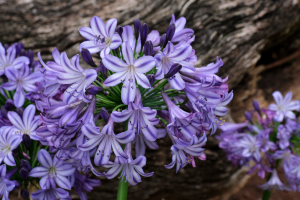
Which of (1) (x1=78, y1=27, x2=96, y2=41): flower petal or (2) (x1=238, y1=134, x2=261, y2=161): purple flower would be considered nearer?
(1) (x1=78, y1=27, x2=96, y2=41): flower petal

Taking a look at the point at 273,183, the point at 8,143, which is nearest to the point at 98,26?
the point at 8,143

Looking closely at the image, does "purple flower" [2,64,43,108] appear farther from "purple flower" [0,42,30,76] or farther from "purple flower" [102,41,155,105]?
"purple flower" [102,41,155,105]

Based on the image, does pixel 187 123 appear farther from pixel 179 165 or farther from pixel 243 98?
pixel 243 98

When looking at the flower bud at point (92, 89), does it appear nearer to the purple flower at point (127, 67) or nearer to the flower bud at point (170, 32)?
the purple flower at point (127, 67)

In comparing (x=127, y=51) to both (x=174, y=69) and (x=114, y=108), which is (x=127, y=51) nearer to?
(x=174, y=69)

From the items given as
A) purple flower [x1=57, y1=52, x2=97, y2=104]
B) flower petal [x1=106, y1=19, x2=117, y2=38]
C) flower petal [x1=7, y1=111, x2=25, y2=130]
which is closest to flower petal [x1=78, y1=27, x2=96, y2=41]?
flower petal [x1=106, y1=19, x2=117, y2=38]

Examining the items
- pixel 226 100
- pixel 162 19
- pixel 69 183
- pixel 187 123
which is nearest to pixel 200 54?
pixel 162 19
